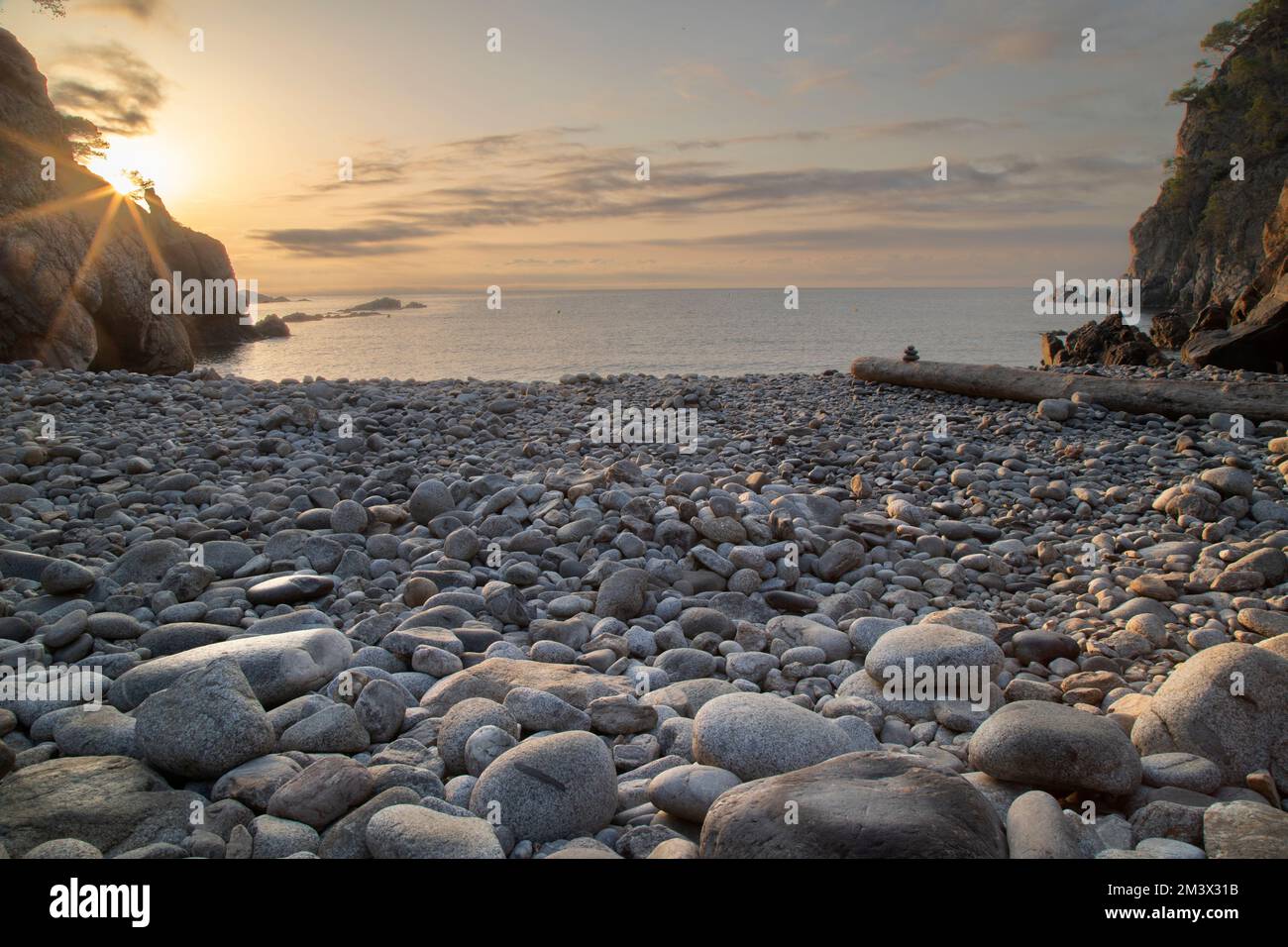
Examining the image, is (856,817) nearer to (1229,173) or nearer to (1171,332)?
(1171,332)

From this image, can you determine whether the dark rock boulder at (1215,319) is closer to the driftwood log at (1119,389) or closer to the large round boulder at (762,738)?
the driftwood log at (1119,389)

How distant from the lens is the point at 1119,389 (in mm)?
9227

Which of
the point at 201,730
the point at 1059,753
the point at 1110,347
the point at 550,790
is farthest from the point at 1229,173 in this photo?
the point at 201,730

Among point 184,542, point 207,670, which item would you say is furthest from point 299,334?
point 207,670

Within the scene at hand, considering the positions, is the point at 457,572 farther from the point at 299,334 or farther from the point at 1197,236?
the point at 1197,236

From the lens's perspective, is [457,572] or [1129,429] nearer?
[457,572]

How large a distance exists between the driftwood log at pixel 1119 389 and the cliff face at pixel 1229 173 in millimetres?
31861

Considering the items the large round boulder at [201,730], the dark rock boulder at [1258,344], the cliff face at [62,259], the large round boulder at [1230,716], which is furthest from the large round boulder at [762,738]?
the cliff face at [62,259]

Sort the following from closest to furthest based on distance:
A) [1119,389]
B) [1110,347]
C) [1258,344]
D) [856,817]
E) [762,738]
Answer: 1. [856,817]
2. [762,738]
3. [1119,389]
4. [1258,344]
5. [1110,347]

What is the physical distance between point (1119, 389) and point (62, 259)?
20.0 m

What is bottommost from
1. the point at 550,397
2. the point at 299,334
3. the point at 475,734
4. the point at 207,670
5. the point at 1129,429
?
the point at 475,734

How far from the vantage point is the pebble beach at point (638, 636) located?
8.74 ft
